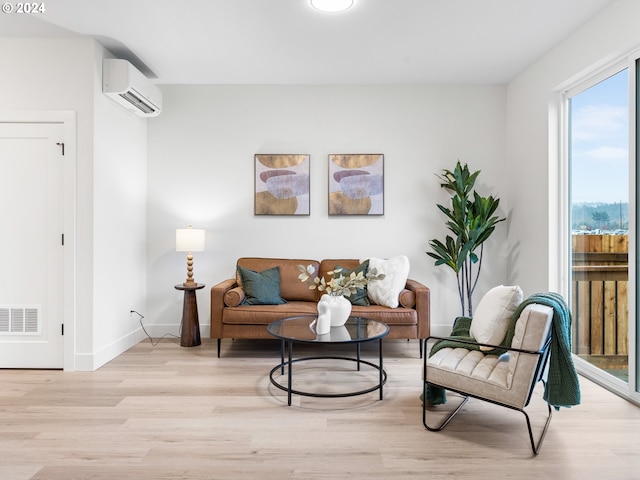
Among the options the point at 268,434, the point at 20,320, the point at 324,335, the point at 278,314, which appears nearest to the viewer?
the point at 268,434

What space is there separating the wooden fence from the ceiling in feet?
5.69

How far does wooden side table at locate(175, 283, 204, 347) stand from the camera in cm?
441

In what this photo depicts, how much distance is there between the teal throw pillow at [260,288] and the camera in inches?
159

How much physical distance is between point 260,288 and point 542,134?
2982mm

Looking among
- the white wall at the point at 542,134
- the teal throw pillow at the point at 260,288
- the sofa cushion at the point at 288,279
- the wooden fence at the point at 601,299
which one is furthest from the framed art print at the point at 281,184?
the wooden fence at the point at 601,299

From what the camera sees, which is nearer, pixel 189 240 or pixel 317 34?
pixel 317 34

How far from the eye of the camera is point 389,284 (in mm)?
4031

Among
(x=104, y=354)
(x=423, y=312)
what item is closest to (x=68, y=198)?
(x=104, y=354)

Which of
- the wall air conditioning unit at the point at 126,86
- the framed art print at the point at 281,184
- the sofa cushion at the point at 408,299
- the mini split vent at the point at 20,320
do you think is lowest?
the mini split vent at the point at 20,320

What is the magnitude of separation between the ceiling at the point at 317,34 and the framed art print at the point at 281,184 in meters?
0.86

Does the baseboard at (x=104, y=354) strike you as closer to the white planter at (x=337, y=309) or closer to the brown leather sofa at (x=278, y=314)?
the brown leather sofa at (x=278, y=314)

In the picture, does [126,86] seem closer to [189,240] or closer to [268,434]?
[189,240]

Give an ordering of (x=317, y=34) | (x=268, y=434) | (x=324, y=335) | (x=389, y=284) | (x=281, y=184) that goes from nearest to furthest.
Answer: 1. (x=268, y=434)
2. (x=324, y=335)
3. (x=317, y=34)
4. (x=389, y=284)
5. (x=281, y=184)

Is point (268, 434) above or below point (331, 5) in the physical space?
below
